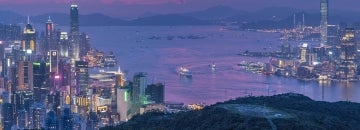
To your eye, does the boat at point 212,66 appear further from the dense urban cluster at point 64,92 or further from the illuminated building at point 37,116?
the illuminated building at point 37,116

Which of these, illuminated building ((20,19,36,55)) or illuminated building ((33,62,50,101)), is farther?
illuminated building ((20,19,36,55))

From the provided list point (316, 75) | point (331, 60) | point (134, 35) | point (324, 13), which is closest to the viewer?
point (316, 75)

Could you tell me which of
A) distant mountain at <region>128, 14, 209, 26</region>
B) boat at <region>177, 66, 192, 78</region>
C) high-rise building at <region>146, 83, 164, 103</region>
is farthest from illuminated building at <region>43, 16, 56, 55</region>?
distant mountain at <region>128, 14, 209, 26</region>

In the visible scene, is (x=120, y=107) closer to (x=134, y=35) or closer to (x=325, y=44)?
(x=325, y=44)

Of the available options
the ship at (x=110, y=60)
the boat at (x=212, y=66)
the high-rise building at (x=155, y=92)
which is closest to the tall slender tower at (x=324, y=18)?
the boat at (x=212, y=66)

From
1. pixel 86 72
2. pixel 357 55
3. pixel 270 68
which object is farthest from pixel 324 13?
pixel 86 72

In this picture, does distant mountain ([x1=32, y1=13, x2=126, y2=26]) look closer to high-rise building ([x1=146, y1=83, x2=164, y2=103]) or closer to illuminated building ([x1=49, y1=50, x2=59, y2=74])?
illuminated building ([x1=49, y1=50, x2=59, y2=74])

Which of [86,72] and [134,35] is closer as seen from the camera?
[86,72]
